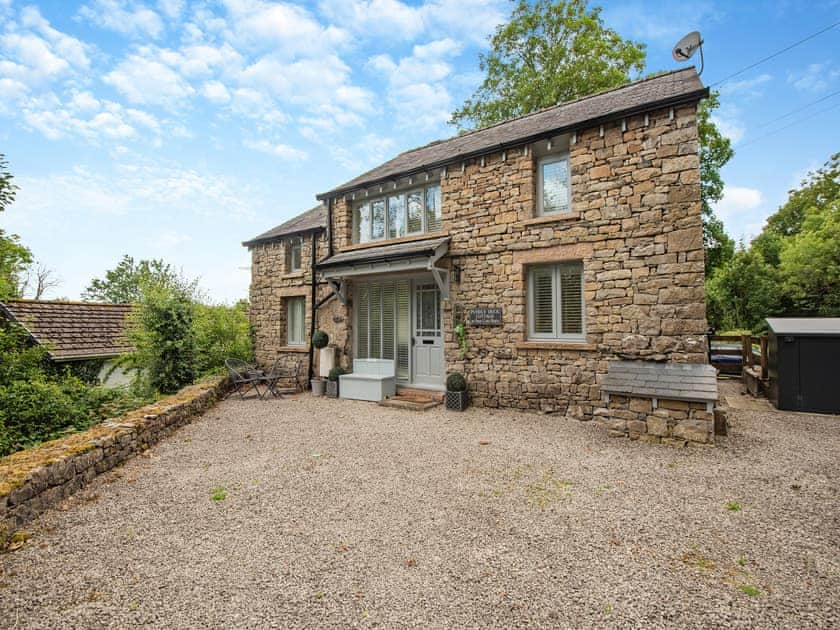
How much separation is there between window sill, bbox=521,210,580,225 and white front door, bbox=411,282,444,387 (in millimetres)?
2757

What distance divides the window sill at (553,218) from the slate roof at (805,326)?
4.57m

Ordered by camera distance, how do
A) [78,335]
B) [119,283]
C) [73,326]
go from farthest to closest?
1. [119,283]
2. [73,326]
3. [78,335]

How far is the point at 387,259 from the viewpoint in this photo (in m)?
8.59

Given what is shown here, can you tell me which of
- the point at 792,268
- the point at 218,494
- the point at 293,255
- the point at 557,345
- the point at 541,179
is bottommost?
the point at 218,494

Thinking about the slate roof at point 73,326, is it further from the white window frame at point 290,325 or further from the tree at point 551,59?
the tree at point 551,59

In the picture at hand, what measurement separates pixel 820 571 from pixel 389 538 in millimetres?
3178

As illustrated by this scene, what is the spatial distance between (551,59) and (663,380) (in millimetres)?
15893

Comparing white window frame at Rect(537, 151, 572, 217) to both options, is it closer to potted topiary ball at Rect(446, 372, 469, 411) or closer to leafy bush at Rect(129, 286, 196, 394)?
potted topiary ball at Rect(446, 372, 469, 411)

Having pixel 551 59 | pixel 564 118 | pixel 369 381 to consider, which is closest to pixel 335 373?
pixel 369 381

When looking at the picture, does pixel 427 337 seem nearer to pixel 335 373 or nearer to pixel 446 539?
pixel 335 373

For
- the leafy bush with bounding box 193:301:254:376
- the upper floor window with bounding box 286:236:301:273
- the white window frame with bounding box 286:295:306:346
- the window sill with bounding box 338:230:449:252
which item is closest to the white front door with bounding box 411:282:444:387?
the window sill with bounding box 338:230:449:252

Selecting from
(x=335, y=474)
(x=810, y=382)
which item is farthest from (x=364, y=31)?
(x=810, y=382)

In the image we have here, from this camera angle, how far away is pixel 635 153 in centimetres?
649

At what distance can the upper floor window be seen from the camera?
12109 millimetres
